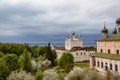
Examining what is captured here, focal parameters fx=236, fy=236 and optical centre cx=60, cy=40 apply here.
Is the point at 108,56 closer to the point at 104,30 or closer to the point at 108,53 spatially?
the point at 108,53

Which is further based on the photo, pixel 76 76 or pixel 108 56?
pixel 108 56

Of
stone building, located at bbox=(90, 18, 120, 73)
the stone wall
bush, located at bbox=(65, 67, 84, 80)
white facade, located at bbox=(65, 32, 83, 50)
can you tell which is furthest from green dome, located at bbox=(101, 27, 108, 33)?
white facade, located at bbox=(65, 32, 83, 50)

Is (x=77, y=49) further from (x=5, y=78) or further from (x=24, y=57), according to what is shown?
(x=5, y=78)

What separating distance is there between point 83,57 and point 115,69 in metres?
36.1

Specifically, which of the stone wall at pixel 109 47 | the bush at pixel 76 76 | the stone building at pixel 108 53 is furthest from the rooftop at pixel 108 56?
the bush at pixel 76 76

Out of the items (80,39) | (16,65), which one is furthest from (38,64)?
(80,39)

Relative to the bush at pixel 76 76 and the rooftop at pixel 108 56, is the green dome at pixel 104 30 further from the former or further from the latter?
the bush at pixel 76 76

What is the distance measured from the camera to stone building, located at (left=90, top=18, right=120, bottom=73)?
48.2m

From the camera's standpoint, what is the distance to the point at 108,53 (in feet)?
177

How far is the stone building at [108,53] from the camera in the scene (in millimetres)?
48156

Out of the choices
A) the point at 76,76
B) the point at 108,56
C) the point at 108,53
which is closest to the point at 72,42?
the point at 108,53

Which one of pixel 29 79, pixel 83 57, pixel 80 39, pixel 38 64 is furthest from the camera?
pixel 80 39

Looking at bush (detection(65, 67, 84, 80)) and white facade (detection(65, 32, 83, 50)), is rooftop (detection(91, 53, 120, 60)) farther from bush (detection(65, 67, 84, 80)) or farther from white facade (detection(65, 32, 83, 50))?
white facade (detection(65, 32, 83, 50))

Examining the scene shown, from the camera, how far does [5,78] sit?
4219 centimetres
